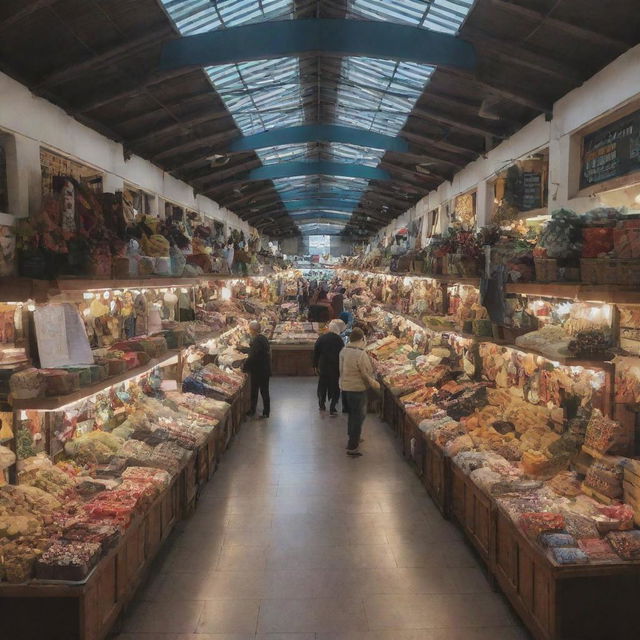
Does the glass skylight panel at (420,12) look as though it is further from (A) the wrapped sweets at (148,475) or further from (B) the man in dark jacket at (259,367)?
(B) the man in dark jacket at (259,367)

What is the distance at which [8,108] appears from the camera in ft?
16.7

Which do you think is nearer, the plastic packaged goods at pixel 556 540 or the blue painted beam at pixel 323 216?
the plastic packaged goods at pixel 556 540

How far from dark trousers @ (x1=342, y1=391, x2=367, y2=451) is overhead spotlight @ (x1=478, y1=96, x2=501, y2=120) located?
3.83 meters

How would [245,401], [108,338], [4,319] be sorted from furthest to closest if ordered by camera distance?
[245,401], [108,338], [4,319]

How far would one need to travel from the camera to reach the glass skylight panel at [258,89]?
7.96 metres

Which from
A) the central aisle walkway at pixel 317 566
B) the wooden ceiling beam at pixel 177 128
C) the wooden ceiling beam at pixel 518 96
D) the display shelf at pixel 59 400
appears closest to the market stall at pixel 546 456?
the central aisle walkway at pixel 317 566

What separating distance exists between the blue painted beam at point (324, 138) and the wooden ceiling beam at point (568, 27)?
17.0 ft

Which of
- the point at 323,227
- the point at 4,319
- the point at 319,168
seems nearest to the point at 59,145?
the point at 4,319

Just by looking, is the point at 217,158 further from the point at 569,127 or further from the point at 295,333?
the point at 295,333

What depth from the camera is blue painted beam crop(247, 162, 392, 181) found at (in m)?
13.5

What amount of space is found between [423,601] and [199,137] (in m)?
7.63

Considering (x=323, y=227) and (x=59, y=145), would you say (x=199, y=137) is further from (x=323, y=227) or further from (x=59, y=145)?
(x=323, y=227)

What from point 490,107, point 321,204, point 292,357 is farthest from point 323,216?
point 490,107

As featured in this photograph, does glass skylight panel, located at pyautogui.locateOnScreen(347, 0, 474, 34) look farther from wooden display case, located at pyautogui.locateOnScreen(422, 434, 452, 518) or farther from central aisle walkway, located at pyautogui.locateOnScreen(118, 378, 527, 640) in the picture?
central aisle walkway, located at pyautogui.locateOnScreen(118, 378, 527, 640)
